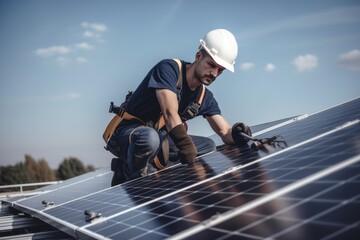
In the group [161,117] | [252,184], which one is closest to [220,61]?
[161,117]

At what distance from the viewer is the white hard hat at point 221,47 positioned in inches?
215

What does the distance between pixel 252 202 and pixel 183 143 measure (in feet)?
8.69

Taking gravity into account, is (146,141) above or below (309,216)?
above

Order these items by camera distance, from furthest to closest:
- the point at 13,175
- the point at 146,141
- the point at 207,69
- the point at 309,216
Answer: the point at 13,175
the point at 207,69
the point at 146,141
the point at 309,216

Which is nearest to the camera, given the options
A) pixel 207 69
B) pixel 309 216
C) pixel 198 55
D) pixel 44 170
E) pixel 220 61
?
pixel 309 216

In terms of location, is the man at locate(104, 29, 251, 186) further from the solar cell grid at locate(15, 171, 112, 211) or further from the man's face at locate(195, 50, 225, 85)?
the solar cell grid at locate(15, 171, 112, 211)

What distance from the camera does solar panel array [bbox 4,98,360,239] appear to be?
1.66 meters

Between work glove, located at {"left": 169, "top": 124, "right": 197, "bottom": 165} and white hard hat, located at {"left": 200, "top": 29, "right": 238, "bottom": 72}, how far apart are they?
1362mm

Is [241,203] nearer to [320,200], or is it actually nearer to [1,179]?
[320,200]

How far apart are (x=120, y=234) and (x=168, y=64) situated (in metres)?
3.28

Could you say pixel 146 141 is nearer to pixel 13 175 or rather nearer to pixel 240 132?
pixel 240 132

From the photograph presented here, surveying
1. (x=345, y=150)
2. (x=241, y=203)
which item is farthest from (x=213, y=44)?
(x=241, y=203)

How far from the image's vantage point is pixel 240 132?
18.3ft

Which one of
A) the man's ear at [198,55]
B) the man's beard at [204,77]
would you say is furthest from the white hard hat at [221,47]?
the man's beard at [204,77]
